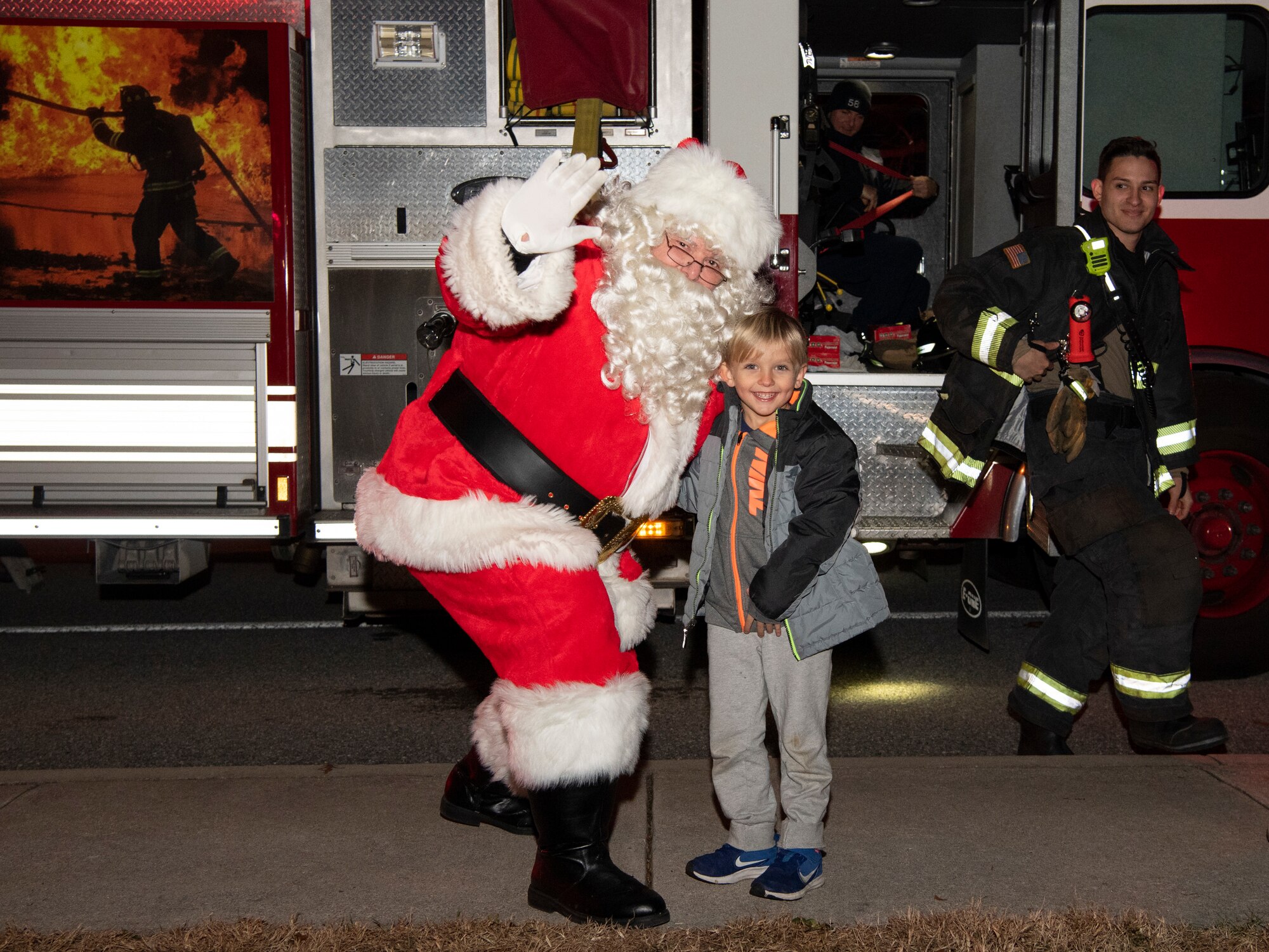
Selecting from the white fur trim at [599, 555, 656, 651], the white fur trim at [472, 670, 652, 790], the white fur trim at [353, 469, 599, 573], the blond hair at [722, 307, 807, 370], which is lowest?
the white fur trim at [472, 670, 652, 790]

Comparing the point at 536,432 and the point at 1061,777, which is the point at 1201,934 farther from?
the point at 536,432

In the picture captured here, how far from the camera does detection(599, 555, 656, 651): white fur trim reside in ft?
10.3

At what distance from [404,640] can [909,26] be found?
4181mm

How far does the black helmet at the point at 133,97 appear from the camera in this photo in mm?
4996

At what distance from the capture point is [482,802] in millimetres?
3525

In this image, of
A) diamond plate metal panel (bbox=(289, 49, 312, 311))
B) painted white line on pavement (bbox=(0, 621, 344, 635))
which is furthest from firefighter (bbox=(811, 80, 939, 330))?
painted white line on pavement (bbox=(0, 621, 344, 635))

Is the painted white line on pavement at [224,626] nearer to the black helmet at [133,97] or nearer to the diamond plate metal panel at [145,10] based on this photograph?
the black helmet at [133,97]

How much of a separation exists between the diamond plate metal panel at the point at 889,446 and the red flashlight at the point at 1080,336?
4.13ft

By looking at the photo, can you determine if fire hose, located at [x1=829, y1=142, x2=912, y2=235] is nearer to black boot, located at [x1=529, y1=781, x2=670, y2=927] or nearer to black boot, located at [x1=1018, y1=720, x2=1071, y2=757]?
black boot, located at [x1=1018, y1=720, x2=1071, y2=757]

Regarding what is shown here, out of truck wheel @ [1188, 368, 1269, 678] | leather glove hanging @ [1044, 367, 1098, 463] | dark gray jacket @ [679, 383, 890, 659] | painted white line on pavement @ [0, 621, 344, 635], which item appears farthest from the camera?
painted white line on pavement @ [0, 621, 344, 635]

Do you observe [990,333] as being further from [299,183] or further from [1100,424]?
[299,183]

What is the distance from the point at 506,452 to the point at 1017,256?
2110 millimetres

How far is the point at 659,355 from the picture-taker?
288cm

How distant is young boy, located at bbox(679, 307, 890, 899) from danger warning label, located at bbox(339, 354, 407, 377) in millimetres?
2320
